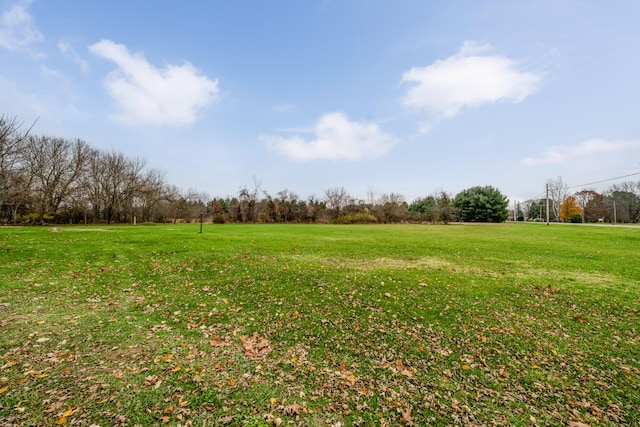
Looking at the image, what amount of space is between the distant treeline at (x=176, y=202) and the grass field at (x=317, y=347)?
93.8 feet

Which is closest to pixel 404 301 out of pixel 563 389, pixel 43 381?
pixel 563 389

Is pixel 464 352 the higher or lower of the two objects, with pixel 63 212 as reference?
lower

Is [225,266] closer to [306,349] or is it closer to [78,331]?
[78,331]

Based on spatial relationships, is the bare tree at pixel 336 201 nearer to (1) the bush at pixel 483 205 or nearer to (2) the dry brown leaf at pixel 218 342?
(1) the bush at pixel 483 205

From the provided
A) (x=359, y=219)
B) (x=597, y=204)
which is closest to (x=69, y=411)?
(x=359, y=219)

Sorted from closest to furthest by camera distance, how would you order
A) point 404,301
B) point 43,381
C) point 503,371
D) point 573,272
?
point 43,381 < point 503,371 < point 404,301 < point 573,272

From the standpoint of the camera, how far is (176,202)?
190 feet

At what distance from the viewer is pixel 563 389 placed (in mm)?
3707

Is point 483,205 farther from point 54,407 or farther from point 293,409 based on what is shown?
point 54,407

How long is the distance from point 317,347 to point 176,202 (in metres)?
61.8

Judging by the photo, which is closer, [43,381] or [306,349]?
[43,381]

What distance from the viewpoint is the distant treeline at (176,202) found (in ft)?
124

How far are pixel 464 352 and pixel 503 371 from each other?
0.60m

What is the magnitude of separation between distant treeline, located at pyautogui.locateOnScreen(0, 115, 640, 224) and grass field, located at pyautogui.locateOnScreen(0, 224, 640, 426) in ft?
93.8
